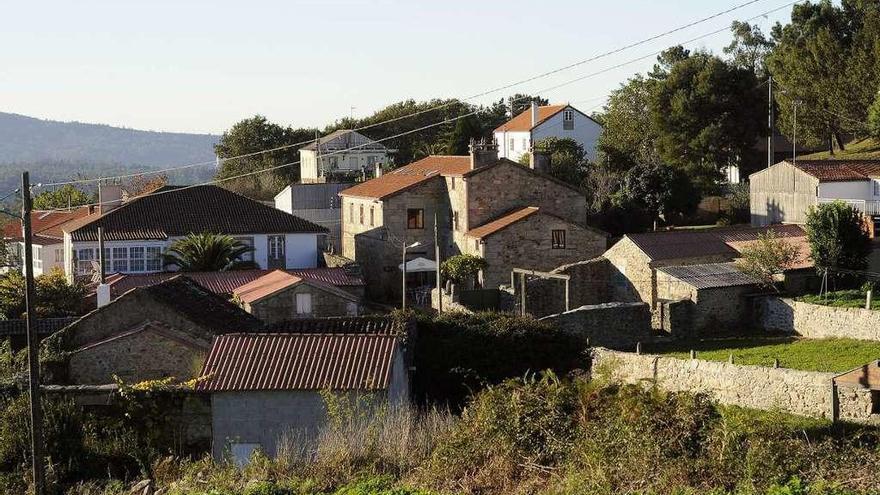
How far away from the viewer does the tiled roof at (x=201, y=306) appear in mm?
28812

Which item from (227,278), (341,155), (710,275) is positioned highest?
(341,155)

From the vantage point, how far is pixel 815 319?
133 feet

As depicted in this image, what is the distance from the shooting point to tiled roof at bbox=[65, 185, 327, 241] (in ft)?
163

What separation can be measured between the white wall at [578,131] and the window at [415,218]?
33.1 meters

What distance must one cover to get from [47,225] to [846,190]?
3549cm

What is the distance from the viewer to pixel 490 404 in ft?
61.6

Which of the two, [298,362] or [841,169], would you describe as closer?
[298,362]

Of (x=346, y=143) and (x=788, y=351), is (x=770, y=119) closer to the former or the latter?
(x=346, y=143)

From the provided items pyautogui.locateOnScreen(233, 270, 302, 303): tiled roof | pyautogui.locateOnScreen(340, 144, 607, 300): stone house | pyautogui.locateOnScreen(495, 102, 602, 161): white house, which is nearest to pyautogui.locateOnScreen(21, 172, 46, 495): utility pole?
pyautogui.locateOnScreen(233, 270, 302, 303): tiled roof

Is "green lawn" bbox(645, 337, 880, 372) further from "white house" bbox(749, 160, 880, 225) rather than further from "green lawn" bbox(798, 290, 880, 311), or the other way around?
"white house" bbox(749, 160, 880, 225)

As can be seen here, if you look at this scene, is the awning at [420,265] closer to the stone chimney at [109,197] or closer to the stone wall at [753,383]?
the stone chimney at [109,197]

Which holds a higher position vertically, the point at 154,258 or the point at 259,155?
the point at 259,155

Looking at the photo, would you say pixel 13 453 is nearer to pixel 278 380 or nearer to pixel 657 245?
pixel 278 380

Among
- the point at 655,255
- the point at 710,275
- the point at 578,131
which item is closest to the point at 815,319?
the point at 710,275
